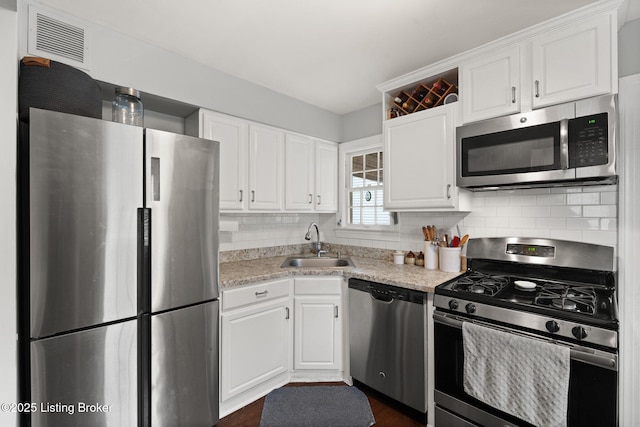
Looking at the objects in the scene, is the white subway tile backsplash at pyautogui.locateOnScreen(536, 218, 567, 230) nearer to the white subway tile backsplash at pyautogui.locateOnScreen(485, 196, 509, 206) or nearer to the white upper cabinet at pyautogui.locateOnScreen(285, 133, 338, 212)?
the white subway tile backsplash at pyautogui.locateOnScreen(485, 196, 509, 206)

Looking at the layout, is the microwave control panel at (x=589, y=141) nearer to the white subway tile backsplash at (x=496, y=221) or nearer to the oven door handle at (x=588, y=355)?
the white subway tile backsplash at (x=496, y=221)

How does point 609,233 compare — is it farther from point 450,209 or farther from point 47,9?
point 47,9

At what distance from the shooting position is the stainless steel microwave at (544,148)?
1645 millimetres

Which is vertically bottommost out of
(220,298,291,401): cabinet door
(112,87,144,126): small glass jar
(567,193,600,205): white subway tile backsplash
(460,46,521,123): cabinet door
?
(220,298,291,401): cabinet door

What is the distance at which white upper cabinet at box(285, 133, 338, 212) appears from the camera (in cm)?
299

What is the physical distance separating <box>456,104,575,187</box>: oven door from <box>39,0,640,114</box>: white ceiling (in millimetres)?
565

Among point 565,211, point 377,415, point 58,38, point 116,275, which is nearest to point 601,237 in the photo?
point 565,211

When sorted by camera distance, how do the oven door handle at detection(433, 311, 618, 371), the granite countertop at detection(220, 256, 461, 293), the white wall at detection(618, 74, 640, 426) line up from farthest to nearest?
the granite countertop at detection(220, 256, 461, 293) → the white wall at detection(618, 74, 640, 426) → the oven door handle at detection(433, 311, 618, 371)

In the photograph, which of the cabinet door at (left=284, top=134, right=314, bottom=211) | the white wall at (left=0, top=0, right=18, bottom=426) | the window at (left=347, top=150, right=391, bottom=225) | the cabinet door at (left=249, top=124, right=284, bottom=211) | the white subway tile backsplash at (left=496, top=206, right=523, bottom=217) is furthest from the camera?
the window at (left=347, top=150, right=391, bottom=225)

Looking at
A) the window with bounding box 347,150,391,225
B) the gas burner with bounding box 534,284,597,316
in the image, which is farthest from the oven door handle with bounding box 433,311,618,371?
the window with bounding box 347,150,391,225

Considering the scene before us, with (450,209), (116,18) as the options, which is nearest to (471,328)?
(450,209)

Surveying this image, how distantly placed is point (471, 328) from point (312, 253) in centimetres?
208

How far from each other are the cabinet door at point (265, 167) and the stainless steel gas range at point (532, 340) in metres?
1.61

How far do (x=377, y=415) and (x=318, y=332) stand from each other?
0.70m
